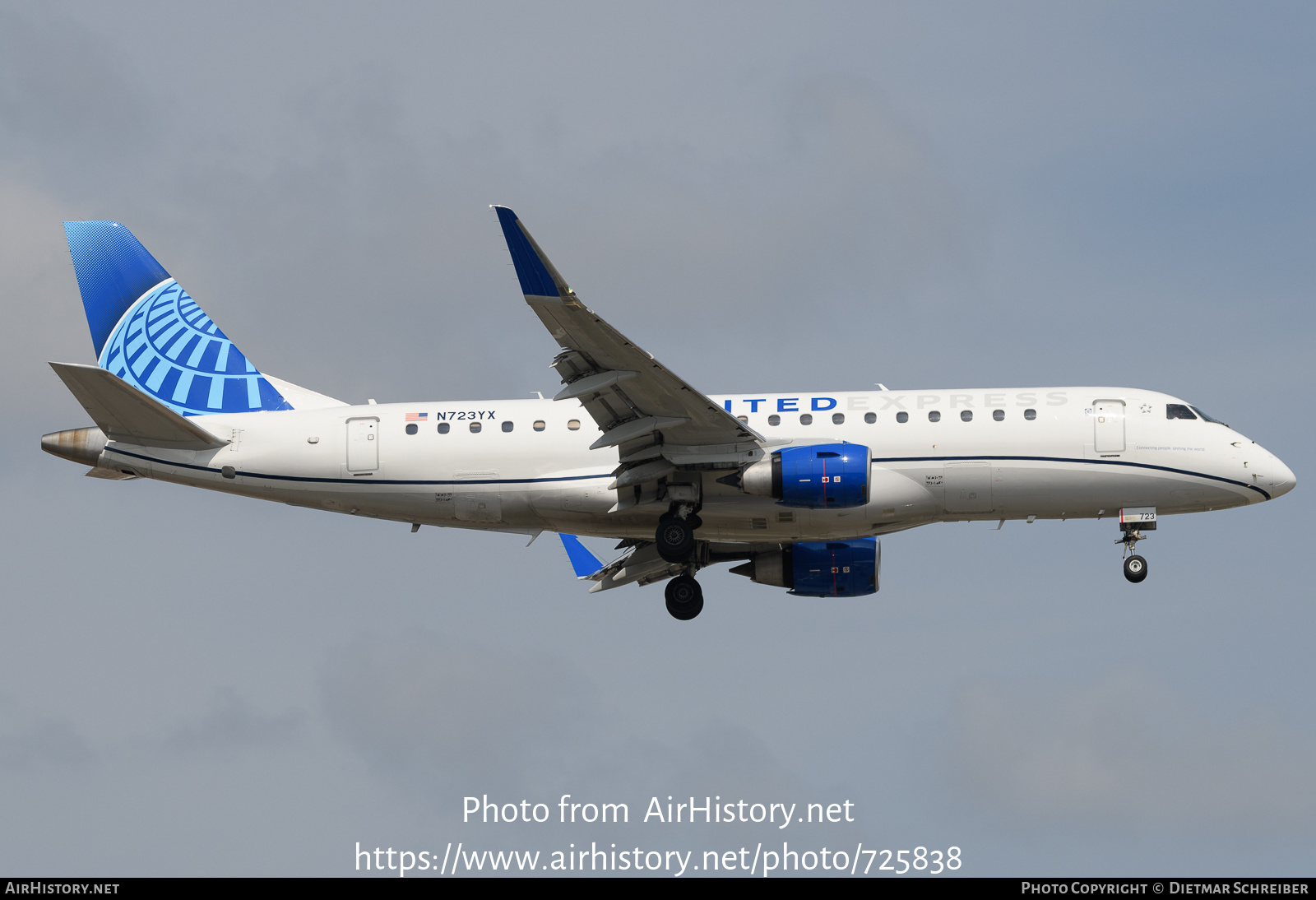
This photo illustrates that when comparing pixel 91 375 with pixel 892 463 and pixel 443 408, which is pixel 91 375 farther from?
pixel 892 463

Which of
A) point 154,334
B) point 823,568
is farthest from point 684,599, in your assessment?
point 154,334

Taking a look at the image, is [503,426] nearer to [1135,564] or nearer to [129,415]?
[129,415]

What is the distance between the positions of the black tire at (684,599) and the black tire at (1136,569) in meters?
12.1

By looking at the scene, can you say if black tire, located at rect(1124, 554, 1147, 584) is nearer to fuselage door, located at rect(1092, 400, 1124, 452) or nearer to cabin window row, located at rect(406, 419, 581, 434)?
fuselage door, located at rect(1092, 400, 1124, 452)

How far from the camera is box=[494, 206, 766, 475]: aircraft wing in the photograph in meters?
35.2

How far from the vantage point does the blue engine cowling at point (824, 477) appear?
1585 inches

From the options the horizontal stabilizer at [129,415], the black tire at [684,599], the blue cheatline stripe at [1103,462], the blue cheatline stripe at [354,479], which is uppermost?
the horizontal stabilizer at [129,415]

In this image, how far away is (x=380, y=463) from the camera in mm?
43188

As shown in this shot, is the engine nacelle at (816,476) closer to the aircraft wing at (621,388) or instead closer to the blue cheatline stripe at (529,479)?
the aircraft wing at (621,388)

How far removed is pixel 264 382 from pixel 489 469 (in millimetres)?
8323

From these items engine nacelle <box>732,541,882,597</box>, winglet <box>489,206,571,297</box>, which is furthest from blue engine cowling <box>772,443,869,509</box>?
winglet <box>489,206,571,297</box>

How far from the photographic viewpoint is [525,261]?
3484cm

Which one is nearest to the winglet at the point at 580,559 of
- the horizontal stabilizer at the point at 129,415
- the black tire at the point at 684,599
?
the black tire at the point at 684,599

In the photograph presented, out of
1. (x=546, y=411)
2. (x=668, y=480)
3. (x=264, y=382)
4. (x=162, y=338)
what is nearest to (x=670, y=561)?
(x=668, y=480)
